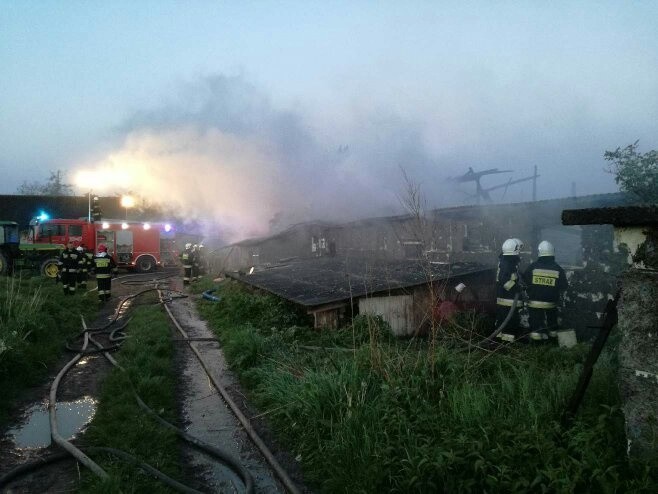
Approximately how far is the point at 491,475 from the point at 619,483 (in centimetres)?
73

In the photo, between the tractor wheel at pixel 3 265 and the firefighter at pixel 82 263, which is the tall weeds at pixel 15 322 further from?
the tractor wheel at pixel 3 265

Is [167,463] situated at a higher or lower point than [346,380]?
lower

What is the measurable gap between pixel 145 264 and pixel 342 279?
59.0 feet

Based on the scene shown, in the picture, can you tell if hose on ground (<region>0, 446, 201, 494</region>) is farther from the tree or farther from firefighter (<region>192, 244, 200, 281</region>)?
firefighter (<region>192, 244, 200, 281</region>)

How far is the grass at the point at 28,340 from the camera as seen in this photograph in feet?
19.6

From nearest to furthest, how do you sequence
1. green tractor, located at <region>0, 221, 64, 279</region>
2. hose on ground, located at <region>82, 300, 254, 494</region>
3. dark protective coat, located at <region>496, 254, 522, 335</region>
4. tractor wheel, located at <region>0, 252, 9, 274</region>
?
1. hose on ground, located at <region>82, 300, 254, 494</region>
2. dark protective coat, located at <region>496, 254, 522, 335</region>
3. tractor wheel, located at <region>0, 252, 9, 274</region>
4. green tractor, located at <region>0, 221, 64, 279</region>

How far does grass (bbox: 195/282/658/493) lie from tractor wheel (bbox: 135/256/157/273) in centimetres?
2065

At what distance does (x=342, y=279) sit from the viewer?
34.1 feet

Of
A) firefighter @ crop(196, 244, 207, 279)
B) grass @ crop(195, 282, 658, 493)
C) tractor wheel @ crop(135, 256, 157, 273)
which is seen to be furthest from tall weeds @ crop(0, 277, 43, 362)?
tractor wheel @ crop(135, 256, 157, 273)

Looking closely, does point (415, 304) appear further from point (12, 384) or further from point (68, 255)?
point (68, 255)

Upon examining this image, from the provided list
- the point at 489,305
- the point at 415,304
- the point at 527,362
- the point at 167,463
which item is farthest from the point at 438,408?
the point at 489,305

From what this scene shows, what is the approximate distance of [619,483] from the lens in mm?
2715

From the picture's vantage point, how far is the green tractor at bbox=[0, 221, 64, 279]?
18281 mm

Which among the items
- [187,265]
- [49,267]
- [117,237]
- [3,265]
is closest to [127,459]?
[187,265]
